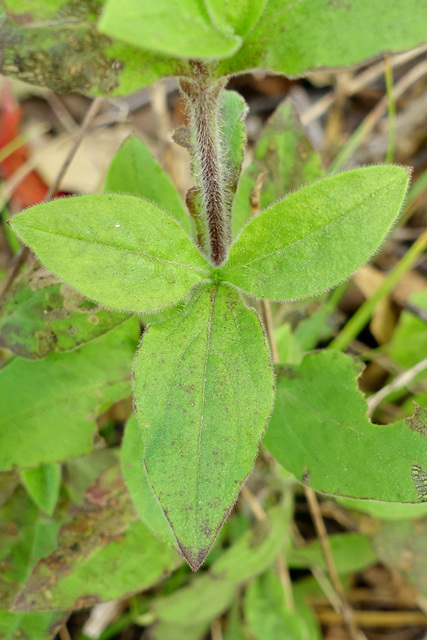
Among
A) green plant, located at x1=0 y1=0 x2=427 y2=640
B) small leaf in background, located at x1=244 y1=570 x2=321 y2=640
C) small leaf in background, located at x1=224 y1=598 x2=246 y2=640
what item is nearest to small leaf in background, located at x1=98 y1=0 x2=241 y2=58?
green plant, located at x1=0 y1=0 x2=427 y2=640

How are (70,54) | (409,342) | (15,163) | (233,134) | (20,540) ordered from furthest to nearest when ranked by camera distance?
(15,163), (409,342), (20,540), (233,134), (70,54)

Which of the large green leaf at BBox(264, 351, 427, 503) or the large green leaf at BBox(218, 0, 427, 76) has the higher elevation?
the large green leaf at BBox(218, 0, 427, 76)

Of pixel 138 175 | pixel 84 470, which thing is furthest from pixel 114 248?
pixel 84 470

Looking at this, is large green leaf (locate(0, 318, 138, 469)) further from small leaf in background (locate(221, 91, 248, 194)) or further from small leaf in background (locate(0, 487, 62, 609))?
small leaf in background (locate(221, 91, 248, 194))

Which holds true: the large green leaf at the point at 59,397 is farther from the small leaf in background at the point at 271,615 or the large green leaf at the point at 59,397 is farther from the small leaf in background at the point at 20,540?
the small leaf in background at the point at 271,615

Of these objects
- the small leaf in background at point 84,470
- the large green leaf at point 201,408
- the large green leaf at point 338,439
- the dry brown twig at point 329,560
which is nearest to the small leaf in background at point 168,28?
the large green leaf at point 201,408

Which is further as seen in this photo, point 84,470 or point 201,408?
point 84,470

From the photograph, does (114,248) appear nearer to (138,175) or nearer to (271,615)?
(138,175)

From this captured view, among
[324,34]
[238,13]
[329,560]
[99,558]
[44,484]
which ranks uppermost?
[238,13]
